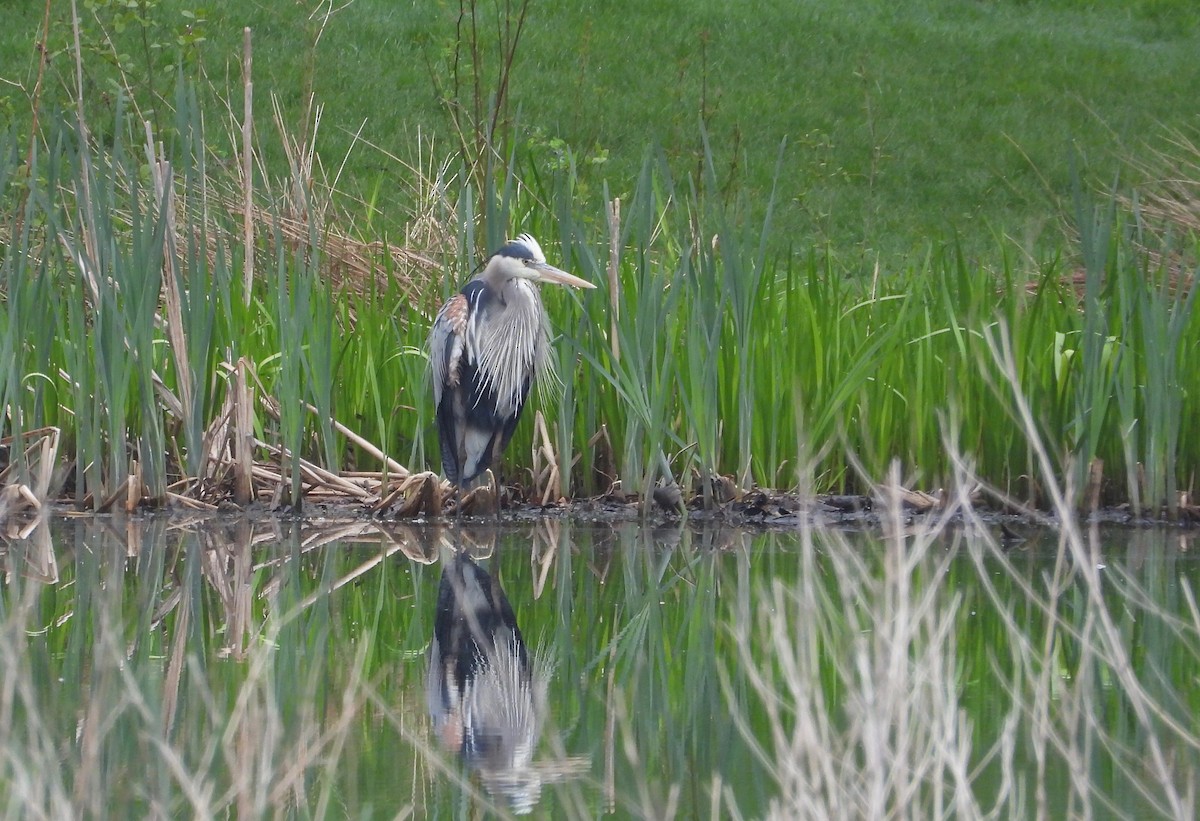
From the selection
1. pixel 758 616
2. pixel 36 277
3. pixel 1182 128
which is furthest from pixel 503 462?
→ pixel 1182 128

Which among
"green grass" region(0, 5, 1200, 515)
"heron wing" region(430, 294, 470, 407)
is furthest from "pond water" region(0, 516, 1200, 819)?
"heron wing" region(430, 294, 470, 407)

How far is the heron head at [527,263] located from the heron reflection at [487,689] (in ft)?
4.79

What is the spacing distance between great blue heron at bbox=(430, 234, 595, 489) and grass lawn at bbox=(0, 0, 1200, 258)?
546 centimetres

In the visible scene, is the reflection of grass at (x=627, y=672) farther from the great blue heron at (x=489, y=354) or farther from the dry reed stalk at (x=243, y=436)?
the great blue heron at (x=489, y=354)

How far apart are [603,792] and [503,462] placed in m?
3.44

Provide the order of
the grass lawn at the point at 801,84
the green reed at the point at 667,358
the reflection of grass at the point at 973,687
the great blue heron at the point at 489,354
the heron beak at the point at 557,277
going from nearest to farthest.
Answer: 1. the reflection of grass at the point at 973,687
2. the green reed at the point at 667,358
3. the heron beak at the point at 557,277
4. the great blue heron at the point at 489,354
5. the grass lawn at the point at 801,84

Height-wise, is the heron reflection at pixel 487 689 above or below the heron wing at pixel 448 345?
below

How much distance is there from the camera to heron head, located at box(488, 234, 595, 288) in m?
5.43

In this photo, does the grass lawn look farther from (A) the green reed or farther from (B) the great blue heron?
(A) the green reed

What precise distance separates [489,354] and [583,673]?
8.75ft

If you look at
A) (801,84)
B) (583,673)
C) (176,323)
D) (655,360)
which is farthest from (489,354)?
(801,84)

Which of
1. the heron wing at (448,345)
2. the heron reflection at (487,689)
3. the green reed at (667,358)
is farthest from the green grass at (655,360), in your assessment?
the heron reflection at (487,689)

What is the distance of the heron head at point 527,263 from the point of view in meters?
5.43

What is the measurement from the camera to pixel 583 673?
3318mm
